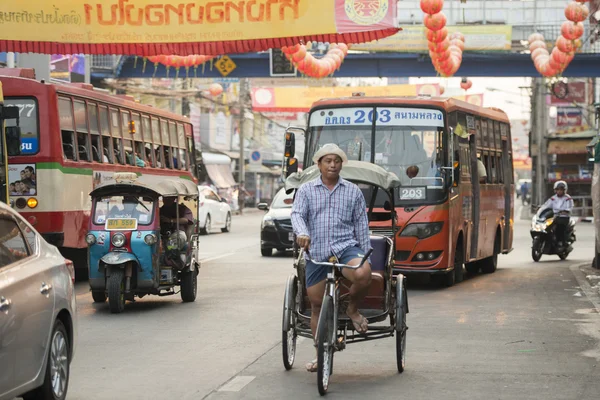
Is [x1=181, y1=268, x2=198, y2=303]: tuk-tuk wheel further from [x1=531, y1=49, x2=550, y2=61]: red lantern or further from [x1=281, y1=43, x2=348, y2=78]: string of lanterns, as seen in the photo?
[x1=531, y1=49, x2=550, y2=61]: red lantern

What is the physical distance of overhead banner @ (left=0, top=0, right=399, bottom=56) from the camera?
60.3 ft

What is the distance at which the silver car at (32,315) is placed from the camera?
6844 millimetres

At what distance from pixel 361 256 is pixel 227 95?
207 feet

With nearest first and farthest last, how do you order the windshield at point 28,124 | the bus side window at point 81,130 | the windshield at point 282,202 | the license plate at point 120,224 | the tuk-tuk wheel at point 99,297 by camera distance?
the license plate at point 120,224
the tuk-tuk wheel at point 99,297
the windshield at point 28,124
the bus side window at point 81,130
the windshield at point 282,202

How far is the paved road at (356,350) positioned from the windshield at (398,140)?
5.38 ft

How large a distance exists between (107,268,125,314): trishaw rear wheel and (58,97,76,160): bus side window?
5300mm

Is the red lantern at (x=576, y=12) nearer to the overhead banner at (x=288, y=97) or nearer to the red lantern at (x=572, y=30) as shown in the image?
the red lantern at (x=572, y=30)

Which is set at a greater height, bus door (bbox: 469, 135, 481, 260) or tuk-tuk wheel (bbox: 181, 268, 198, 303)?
bus door (bbox: 469, 135, 481, 260)

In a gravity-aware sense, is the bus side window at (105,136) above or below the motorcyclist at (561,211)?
above

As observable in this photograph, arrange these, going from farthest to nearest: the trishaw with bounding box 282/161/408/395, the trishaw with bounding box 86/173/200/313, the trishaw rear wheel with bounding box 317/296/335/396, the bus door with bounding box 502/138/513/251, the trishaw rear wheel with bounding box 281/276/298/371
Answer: the bus door with bounding box 502/138/513/251
the trishaw with bounding box 86/173/200/313
the trishaw rear wheel with bounding box 281/276/298/371
the trishaw with bounding box 282/161/408/395
the trishaw rear wheel with bounding box 317/296/335/396

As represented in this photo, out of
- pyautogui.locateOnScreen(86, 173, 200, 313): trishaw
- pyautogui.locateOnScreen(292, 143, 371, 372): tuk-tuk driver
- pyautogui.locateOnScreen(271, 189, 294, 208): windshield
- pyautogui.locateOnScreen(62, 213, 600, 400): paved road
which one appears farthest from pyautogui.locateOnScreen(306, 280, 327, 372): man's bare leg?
pyautogui.locateOnScreen(271, 189, 294, 208): windshield

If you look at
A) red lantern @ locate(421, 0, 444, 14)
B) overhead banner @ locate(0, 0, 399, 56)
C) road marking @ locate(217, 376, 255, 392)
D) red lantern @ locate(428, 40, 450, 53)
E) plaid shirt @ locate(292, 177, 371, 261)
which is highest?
red lantern @ locate(421, 0, 444, 14)

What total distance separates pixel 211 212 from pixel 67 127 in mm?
17567

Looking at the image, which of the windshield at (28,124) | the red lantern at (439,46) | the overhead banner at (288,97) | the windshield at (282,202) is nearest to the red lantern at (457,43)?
the red lantern at (439,46)
